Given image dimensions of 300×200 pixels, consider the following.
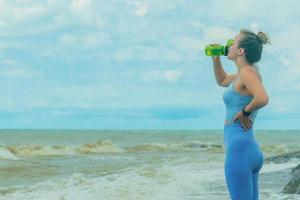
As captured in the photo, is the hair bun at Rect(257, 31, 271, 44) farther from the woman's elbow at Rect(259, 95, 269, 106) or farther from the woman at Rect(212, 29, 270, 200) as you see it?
the woman's elbow at Rect(259, 95, 269, 106)

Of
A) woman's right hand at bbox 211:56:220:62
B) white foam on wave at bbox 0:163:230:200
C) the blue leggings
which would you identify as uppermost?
woman's right hand at bbox 211:56:220:62

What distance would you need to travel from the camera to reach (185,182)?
14461 millimetres

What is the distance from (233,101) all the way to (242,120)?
16 centimetres

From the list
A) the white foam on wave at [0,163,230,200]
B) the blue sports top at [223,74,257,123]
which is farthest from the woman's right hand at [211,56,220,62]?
the white foam on wave at [0,163,230,200]

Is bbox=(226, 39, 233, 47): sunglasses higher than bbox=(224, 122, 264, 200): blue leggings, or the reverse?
bbox=(226, 39, 233, 47): sunglasses

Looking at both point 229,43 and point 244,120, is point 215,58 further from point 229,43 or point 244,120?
point 244,120

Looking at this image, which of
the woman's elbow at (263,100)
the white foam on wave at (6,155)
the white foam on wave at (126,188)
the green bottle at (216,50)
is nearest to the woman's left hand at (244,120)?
the woman's elbow at (263,100)

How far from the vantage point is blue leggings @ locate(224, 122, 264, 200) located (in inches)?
191

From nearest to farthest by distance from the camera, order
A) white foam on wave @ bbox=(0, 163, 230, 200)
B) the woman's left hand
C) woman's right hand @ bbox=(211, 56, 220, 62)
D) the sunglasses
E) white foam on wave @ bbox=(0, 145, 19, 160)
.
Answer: the woman's left hand
the sunglasses
woman's right hand @ bbox=(211, 56, 220, 62)
white foam on wave @ bbox=(0, 163, 230, 200)
white foam on wave @ bbox=(0, 145, 19, 160)

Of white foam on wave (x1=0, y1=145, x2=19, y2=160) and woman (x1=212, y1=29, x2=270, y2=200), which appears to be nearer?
woman (x1=212, y1=29, x2=270, y2=200)

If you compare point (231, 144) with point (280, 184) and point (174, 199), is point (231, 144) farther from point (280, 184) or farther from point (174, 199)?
point (280, 184)

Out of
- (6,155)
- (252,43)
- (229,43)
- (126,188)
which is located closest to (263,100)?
(252,43)

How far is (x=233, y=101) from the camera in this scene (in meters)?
4.91

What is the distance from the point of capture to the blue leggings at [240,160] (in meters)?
4.84
